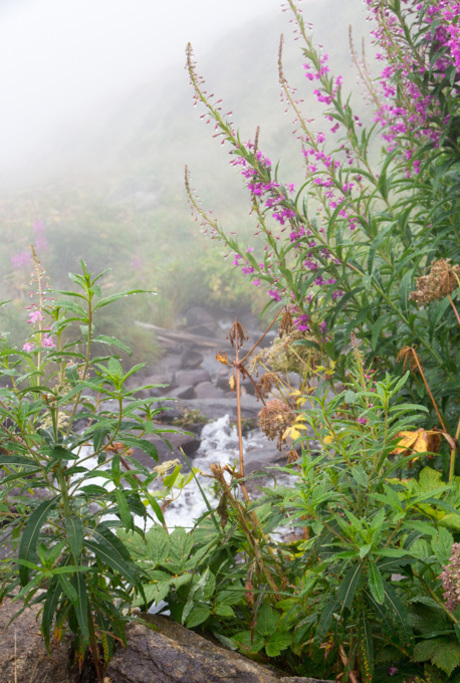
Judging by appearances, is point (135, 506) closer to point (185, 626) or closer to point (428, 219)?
point (185, 626)

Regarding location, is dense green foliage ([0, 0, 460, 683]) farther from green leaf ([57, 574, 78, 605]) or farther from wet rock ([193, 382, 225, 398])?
wet rock ([193, 382, 225, 398])

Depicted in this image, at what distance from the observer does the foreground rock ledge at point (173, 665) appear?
1.08 m

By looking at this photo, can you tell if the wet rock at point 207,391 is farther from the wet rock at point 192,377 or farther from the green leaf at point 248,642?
the green leaf at point 248,642

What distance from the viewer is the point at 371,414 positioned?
110cm

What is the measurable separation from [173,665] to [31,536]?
0.42m

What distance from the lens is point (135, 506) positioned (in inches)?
42.7

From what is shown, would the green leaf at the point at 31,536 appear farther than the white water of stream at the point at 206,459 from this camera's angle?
No

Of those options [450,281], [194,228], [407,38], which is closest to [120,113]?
[194,228]

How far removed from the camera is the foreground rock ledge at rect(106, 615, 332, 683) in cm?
108

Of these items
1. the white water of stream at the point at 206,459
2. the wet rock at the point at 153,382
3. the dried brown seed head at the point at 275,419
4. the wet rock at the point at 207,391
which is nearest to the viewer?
the dried brown seed head at the point at 275,419

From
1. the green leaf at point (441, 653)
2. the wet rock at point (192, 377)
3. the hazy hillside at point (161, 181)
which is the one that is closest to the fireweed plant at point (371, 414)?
the green leaf at point (441, 653)

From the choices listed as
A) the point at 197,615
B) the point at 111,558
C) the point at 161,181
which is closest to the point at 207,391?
the point at 197,615

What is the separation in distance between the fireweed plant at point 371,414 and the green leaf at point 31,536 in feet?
1.34

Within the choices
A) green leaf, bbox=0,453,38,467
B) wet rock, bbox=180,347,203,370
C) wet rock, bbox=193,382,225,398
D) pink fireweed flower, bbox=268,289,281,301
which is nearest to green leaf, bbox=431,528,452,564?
green leaf, bbox=0,453,38,467
